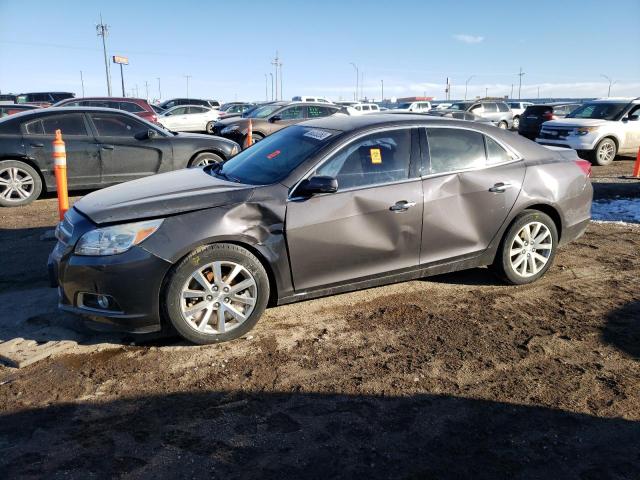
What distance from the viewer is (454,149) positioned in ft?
15.0

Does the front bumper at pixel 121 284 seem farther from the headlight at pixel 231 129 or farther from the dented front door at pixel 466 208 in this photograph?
the headlight at pixel 231 129

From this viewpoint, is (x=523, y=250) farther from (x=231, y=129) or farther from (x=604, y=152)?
(x=231, y=129)

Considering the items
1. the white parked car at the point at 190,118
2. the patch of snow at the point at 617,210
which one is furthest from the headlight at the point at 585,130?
the white parked car at the point at 190,118

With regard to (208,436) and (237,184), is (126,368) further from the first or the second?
(237,184)

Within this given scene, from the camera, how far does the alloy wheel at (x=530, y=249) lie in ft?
15.8

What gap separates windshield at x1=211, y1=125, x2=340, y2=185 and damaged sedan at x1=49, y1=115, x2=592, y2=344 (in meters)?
0.02

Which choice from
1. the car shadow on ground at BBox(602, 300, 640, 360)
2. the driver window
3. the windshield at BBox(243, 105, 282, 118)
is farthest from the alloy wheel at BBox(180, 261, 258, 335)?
the windshield at BBox(243, 105, 282, 118)

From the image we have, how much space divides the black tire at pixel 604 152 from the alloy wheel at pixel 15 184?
13031mm

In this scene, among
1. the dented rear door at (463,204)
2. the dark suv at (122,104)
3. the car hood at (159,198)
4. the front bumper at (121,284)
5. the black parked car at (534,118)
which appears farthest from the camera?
the black parked car at (534,118)

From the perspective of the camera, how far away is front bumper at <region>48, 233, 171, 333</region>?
3467 millimetres

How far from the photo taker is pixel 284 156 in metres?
4.40

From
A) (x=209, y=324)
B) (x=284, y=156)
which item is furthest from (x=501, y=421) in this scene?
(x=284, y=156)

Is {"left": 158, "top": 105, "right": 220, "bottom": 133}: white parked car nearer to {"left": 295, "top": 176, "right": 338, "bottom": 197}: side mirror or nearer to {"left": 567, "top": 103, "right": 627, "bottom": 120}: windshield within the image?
{"left": 567, "top": 103, "right": 627, "bottom": 120}: windshield

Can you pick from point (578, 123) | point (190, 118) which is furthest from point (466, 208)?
point (190, 118)
